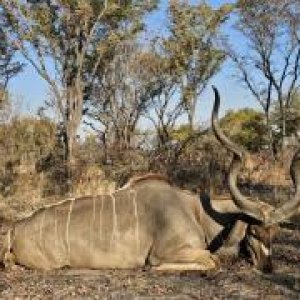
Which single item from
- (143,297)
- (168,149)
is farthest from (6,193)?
(143,297)

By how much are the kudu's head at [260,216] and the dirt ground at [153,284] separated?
0.10 m

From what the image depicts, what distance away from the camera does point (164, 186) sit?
584cm

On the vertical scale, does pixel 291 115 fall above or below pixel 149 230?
above

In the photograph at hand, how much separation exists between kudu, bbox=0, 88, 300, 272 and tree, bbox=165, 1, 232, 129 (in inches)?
555

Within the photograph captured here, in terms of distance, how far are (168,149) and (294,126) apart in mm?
11883

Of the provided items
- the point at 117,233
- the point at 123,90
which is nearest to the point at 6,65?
the point at 123,90

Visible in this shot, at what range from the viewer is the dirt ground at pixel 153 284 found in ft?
14.5

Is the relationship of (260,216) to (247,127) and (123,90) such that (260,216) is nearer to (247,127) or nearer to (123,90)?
(123,90)

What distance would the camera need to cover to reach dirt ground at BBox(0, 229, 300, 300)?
4.43m

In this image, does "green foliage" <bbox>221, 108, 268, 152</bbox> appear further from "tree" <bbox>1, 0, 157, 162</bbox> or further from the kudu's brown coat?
the kudu's brown coat

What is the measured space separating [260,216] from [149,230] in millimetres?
781

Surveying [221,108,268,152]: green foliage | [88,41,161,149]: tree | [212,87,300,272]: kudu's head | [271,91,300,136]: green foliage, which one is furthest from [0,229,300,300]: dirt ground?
[271,91,300,136]: green foliage

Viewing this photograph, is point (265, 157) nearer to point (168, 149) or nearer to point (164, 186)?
point (168, 149)

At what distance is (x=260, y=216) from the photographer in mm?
5422
